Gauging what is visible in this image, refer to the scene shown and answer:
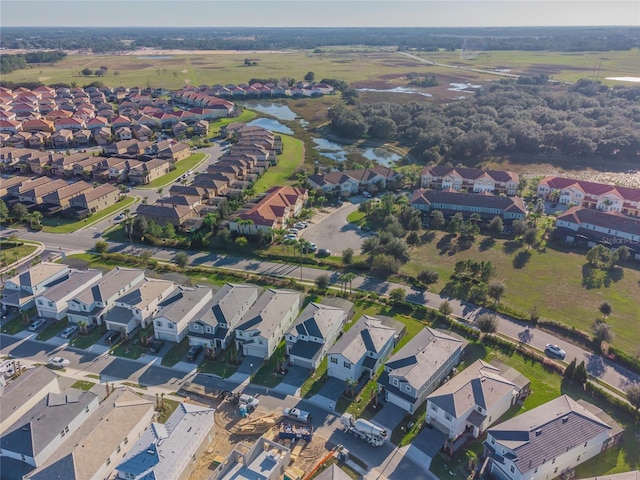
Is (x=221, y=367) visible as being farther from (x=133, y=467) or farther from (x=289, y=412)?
(x=133, y=467)

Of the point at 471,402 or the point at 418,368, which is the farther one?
the point at 418,368

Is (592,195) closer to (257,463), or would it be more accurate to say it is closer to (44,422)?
(257,463)

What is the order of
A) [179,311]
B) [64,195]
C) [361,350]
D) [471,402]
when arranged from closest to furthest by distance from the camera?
[471,402], [361,350], [179,311], [64,195]

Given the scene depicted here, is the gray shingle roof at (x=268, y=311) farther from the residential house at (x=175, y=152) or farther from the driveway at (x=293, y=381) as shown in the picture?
the residential house at (x=175, y=152)

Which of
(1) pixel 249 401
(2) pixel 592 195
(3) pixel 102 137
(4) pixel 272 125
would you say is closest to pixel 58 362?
(1) pixel 249 401

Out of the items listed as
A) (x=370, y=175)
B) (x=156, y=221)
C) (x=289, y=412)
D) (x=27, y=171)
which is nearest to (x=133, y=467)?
(x=289, y=412)

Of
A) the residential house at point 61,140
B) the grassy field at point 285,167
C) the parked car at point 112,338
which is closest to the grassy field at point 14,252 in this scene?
the parked car at point 112,338
